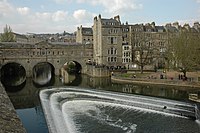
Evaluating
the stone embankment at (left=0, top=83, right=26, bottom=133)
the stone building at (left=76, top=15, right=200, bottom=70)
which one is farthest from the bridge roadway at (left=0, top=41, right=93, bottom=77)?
the stone embankment at (left=0, top=83, right=26, bottom=133)

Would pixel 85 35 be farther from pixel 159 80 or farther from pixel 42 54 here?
pixel 159 80

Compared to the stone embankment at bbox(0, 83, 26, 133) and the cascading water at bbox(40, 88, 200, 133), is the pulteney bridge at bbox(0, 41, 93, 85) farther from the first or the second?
the stone embankment at bbox(0, 83, 26, 133)

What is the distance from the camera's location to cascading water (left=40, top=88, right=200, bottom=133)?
2422 centimetres

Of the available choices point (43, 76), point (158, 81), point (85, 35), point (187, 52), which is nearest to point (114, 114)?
point (158, 81)

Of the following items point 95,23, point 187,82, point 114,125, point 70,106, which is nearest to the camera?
point 114,125

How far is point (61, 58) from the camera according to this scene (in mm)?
72438

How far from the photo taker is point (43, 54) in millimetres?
70438

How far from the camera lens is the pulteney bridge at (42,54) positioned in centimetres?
6675

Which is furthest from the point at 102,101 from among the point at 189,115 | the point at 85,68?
the point at 85,68

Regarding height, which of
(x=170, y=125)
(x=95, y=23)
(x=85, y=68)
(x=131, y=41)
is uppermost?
(x=95, y=23)

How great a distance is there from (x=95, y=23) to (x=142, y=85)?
3482cm

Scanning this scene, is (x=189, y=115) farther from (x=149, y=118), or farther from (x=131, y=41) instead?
(x=131, y=41)

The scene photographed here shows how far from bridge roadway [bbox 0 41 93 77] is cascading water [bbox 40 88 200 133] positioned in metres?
32.6

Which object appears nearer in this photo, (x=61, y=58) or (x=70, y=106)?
(x=70, y=106)
